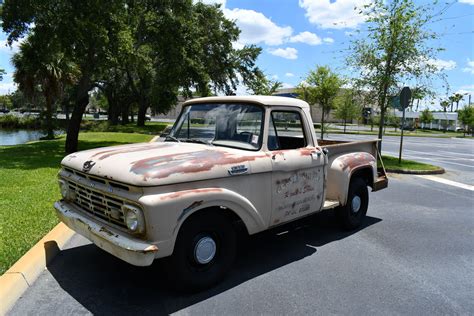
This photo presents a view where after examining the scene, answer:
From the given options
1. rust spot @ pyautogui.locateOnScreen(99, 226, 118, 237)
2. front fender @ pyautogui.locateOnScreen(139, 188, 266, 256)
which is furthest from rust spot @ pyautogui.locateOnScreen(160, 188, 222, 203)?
rust spot @ pyautogui.locateOnScreen(99, 226, 118, 237)

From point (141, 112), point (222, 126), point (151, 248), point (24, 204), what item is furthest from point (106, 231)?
point (141, 112)

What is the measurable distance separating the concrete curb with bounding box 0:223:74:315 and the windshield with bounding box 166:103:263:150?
6.27ft

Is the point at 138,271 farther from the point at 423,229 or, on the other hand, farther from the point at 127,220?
the point at 423,229

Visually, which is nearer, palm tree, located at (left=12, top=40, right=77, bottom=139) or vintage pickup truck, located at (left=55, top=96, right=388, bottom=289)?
vintage pickup truck, located at (left=55, top=96, right=388, bottom=289)

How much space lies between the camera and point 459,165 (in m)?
14.2

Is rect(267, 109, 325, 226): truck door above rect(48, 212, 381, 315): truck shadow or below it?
above

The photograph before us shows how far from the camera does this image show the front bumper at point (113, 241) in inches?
118

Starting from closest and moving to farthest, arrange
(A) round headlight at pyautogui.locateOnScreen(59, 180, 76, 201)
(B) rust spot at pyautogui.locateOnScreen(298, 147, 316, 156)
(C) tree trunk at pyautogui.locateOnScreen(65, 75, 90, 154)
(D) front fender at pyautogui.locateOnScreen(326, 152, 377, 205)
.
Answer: (A) round headlight at pyautogui.locateOnScreen(59, 180, 76, 201)
(B) rust spot at pyautogui.locateOnScreen(298, 147, 316, 156)
(D) front fender at pyautogui.locateOnScreen(326, 152, 377, 205)
(C) tree trunk at pyautogui.locateOnScreen(65, 75, 90, 154)

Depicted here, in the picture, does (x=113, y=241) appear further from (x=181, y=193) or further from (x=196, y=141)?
(x=196, y=141)

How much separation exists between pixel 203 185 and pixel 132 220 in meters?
0.69

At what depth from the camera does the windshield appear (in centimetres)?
418

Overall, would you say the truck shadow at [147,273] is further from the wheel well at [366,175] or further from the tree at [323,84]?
the tree at [323,84]

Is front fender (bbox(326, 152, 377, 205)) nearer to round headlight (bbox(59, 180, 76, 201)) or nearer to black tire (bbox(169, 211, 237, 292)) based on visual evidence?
black tire (bbox(169, 211, 237, 292))

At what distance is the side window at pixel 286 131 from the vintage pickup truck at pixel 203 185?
13mm
